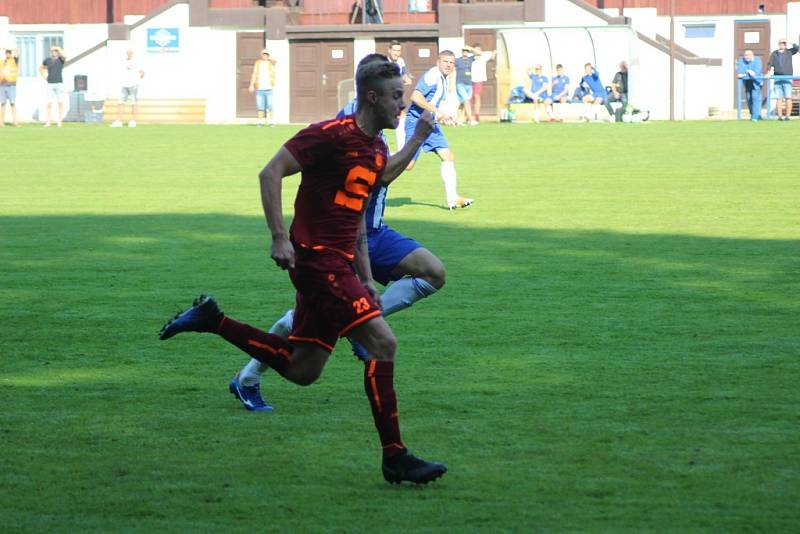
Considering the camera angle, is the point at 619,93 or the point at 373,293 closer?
the point at 373,293

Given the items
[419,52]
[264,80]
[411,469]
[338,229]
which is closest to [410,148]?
[338,229]

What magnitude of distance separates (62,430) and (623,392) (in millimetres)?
2820

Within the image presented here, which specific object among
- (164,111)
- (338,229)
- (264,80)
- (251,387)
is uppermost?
(264,80)

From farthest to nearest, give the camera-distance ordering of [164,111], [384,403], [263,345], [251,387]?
[164,111], [251,387], [263,345], [384,403]

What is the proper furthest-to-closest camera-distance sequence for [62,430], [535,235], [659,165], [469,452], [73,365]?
[659,165] < [535,235] < [73,365] < [62,430] < [469,452]

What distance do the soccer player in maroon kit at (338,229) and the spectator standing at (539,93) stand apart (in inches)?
1624

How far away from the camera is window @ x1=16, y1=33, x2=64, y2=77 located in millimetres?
59781

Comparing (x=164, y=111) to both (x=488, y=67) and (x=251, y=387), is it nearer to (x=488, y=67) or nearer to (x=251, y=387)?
(x=488, y=67)

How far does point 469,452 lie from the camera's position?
6.68 meters

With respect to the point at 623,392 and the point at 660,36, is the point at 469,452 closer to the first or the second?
Result: the point at 623,392

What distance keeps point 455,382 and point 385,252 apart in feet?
2.61

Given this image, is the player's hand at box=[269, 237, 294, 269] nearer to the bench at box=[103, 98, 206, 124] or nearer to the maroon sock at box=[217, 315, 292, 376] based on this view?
the maroon sock at box=[217, 315, 292, 376]

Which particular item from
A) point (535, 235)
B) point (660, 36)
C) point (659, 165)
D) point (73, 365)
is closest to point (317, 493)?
point (73, 365)

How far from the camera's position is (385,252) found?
839 centimetres
